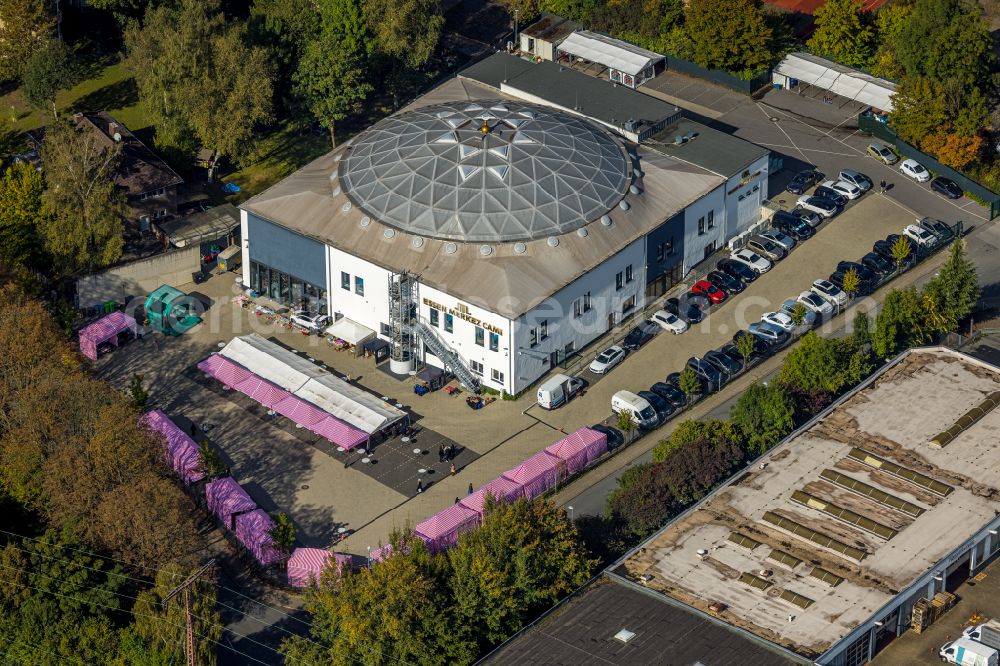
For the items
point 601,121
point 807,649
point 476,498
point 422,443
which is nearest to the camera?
point 807,649

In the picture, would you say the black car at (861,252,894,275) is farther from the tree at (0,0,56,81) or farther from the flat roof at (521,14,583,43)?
the tree at (0,0,56,81)

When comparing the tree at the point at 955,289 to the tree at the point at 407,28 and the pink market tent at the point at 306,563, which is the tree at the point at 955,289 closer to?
the pink market tent at the point at 306,563

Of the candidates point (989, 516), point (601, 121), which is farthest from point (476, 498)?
point (601, 121)

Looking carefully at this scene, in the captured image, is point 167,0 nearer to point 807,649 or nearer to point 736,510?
point 736,510

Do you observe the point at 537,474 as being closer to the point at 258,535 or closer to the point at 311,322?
the point at 258,535

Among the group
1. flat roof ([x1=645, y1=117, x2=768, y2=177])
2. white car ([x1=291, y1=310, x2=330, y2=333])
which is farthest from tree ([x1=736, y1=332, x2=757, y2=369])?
white car ([x1=291, y1=310, x2=330, y2=333])

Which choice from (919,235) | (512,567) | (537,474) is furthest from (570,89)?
(512,567)
